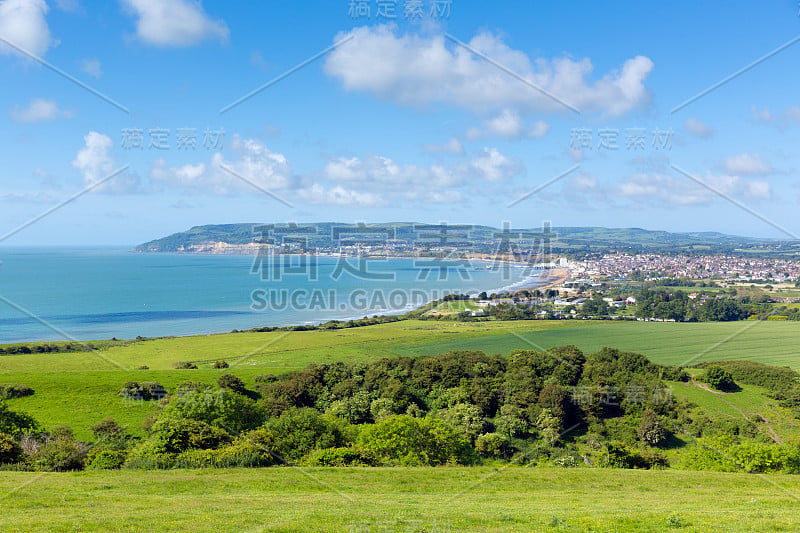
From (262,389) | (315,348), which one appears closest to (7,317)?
(315,348)

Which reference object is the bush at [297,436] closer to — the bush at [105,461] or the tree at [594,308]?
the bush at [105,461]

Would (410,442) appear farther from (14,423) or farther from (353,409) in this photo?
(14,423)

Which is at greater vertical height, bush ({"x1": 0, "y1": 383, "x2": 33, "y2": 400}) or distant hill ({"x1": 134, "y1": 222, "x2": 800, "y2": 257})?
distant hill ({"x1": 134, "y1": 222, "x2": 800, "y2": 257})

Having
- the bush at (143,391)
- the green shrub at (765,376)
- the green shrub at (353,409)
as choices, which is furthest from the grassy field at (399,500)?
the green shrub at (765,376)

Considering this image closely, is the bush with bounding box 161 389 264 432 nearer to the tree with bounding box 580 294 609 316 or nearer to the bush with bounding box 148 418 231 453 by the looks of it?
the bush with bounding box 148 418 231 453

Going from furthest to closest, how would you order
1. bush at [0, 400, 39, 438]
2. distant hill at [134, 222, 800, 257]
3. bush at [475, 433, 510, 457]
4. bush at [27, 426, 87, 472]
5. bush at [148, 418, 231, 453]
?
distant hill at [134, 222, 800, 257] → bush at [475, 433, 510, 457] → bush at [0, 400, 39, 438] → bush at [148, 418, 231, 453] → bush at [27, 426, 87, 472]

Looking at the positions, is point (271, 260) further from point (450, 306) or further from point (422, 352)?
point (422, 352)

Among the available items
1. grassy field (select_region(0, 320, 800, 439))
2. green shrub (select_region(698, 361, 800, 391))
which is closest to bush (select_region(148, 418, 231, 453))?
grassy field (select_region(0, 320, 800, 439))

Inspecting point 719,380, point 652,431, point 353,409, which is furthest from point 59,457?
point 719,380
